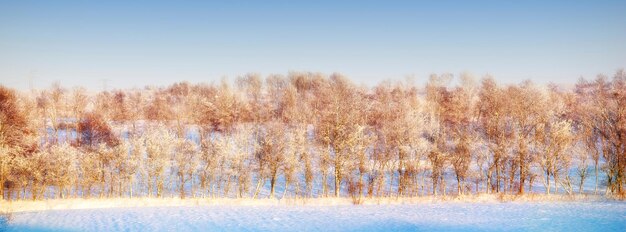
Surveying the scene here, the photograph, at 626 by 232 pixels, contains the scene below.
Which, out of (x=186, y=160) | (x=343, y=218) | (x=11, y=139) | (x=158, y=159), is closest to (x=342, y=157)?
(x=343, y=218)

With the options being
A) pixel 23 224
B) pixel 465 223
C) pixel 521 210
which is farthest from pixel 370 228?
pixel 23 224

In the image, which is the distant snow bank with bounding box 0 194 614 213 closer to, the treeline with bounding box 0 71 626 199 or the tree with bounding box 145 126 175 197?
the treeline with bounding box 0 71 626 199

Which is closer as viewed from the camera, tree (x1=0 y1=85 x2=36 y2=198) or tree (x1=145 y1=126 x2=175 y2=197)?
Result: tree (x1=0 y1=85 x2=36 y2=198)

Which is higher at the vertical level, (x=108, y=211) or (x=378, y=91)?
(x=378, y=91)

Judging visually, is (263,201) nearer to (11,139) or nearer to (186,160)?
(186,160)

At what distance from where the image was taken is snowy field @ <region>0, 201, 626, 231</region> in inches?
1340

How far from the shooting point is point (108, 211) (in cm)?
4034

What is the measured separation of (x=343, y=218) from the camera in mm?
37312

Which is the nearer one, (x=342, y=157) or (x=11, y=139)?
(x=11, y=139)

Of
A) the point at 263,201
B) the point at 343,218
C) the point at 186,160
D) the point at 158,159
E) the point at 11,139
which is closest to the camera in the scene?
the point at 343,218

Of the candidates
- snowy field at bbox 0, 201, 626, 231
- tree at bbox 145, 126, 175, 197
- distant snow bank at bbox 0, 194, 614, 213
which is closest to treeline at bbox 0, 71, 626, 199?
tree at bbox 145, 126, 175, 197

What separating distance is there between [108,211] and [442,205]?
29872 mm

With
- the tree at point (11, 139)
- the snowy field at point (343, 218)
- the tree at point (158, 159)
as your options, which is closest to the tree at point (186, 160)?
the tree at point (158, 159)

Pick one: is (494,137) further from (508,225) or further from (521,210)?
(508,225)
